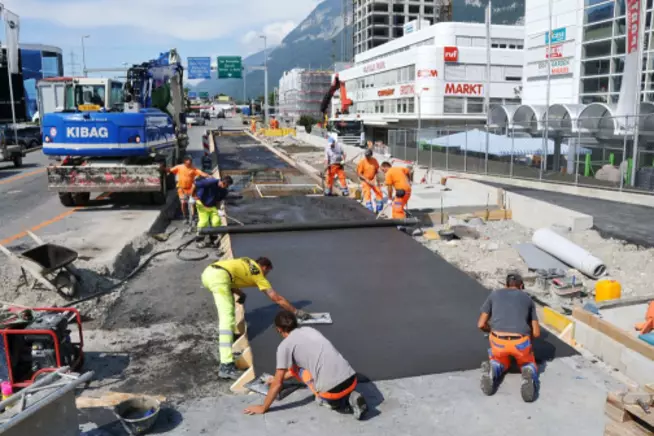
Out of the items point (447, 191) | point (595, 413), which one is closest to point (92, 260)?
point (595, 413)

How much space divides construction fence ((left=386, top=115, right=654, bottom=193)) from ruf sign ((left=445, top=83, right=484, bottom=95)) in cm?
3170

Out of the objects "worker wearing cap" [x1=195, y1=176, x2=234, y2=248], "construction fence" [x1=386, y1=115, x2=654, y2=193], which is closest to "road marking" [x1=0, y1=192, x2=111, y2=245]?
"worker wearing cap" [x1=195, y1=176, x2=234, y2=248]

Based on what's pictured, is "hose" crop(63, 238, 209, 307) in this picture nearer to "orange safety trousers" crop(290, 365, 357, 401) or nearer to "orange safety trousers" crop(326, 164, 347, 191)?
"orange safety trousers" crop(290, 365, 357, 401)

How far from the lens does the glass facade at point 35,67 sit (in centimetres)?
7721

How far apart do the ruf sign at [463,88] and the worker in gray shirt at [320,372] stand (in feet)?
191

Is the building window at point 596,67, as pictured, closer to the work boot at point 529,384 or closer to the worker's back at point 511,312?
the worker's back at point 511,312

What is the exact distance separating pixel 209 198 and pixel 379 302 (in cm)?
508

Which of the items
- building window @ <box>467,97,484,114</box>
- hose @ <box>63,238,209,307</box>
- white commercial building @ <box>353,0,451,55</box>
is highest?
white commercial building @ <box>353,0,451,55</box>

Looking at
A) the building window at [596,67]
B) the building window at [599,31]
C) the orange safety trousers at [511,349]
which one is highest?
the building window at [599,31]

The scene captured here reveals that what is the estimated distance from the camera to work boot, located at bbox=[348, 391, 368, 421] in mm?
4781

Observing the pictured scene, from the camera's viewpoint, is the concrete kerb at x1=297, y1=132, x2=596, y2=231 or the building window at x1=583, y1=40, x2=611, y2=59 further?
the building window at x1=583, y1=40, x2=611, y2=59

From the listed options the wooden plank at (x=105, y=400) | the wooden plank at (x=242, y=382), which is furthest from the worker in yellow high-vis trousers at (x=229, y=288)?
the wooden plank at (x=105, y=400)

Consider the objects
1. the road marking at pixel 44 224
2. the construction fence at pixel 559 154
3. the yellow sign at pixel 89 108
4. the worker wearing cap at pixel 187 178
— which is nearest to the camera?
the road marking at pixel 44 224

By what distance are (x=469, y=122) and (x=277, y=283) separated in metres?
56.5
